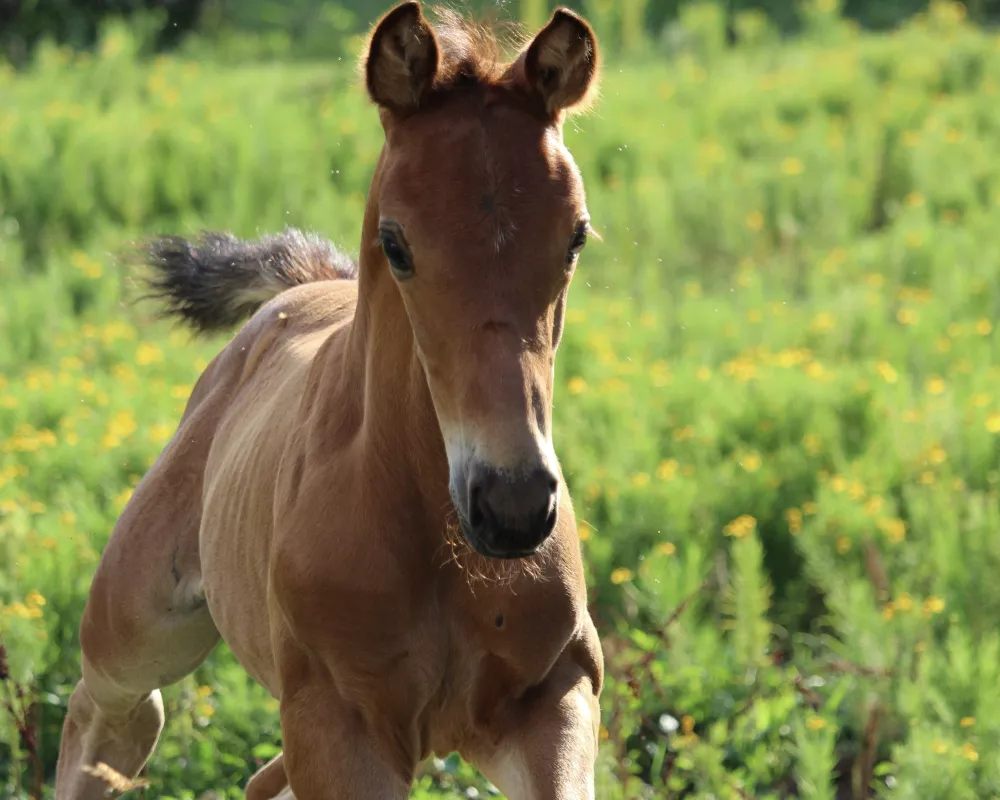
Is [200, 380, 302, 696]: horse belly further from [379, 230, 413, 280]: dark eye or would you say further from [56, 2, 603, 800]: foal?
[379, 230, 413, 280]: dark eye

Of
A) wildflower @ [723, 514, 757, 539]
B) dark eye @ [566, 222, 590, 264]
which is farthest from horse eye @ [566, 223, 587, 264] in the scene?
wildflower @ [723, 514, 757, 539]

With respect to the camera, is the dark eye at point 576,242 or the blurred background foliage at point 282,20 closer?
the dark eye at point 576,242

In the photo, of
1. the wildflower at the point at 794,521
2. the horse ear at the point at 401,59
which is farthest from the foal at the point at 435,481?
the wildflower at the point at 794,521

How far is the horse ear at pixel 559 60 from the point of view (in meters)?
2.83

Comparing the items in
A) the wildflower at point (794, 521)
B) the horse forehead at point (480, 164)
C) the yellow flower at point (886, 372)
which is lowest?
the wildflower at point (794, 521)

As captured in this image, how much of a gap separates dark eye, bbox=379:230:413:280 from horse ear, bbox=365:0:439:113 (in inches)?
10.8

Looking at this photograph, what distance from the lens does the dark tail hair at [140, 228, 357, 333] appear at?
15.1 feet

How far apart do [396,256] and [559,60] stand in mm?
505

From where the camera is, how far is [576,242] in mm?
2756

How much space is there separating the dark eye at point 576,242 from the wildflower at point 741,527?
11.4 feet

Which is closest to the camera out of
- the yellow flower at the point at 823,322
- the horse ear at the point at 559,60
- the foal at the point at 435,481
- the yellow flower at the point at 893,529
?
the foal at the point at 435,481

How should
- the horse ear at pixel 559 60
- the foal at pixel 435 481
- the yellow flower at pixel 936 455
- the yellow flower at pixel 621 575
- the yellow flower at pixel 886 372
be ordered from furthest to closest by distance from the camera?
the yellow flower at pixel 886 372 < the yellow flower at pixel 936 455 < the yellow flower at pixel 621 575 < the horse ear at pixel 559 60 < the foal at pixel 435 481

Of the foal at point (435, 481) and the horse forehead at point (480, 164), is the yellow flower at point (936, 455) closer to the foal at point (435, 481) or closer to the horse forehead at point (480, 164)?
the foal at point (435, 481)

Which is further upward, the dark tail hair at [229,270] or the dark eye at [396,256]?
the dark eye at [396,256]
